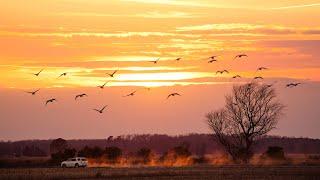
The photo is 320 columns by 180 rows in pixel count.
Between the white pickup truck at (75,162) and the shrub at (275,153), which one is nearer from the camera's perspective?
the white pickup truck at (75,162)

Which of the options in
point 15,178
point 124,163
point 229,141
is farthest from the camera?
point 229,141

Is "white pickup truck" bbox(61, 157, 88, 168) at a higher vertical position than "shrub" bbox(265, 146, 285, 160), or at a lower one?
lower

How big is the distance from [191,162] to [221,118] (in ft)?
48.5

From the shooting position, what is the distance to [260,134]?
108m

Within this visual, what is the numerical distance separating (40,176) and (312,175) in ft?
69.5

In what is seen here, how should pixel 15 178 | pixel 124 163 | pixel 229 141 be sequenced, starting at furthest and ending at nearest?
pixel 229 141 < pixel 124 163 < pixel 15 178

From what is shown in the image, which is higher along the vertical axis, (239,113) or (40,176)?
(239,113)

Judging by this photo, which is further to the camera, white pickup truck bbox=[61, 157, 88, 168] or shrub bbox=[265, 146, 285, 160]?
shrub bbox=[265, 146, 285, 160]

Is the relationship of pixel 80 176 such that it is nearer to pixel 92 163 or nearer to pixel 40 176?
pixel 40 176

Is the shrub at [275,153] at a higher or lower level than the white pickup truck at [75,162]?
higher

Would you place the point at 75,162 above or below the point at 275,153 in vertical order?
below

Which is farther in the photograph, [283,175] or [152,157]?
[152,157]

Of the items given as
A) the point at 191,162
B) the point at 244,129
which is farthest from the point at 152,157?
the point at 244,129

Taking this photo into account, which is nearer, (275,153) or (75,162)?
(75,162)
